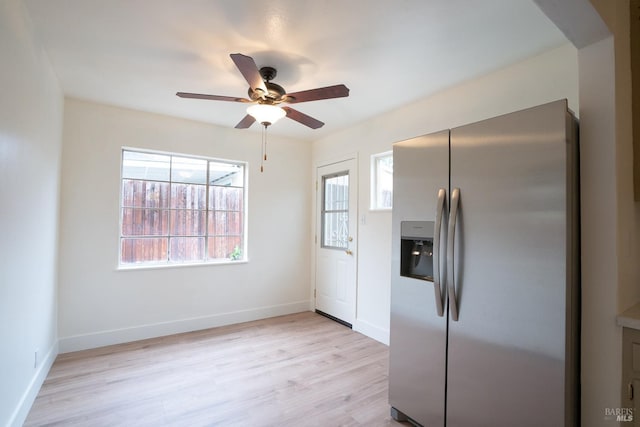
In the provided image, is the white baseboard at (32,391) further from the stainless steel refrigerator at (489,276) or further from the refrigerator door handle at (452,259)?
the refrigerator door handle at (452,259)

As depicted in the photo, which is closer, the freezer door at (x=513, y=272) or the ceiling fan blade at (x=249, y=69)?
the freezer door at (x=513, y=272)

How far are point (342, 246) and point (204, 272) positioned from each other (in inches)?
71.9

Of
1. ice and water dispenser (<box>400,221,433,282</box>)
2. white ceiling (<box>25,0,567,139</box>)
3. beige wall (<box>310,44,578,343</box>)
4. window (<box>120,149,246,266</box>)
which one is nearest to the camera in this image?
white ceiling (<box>25,0,567,139</box>)

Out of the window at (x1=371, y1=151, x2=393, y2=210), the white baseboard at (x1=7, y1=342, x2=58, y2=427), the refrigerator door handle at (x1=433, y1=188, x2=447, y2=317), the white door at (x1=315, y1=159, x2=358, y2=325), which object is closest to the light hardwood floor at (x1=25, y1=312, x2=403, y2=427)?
the white baseboard at (x1=7, y1=342, x2=58, y2=427)

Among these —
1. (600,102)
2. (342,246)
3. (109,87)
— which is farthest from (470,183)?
(109,87)

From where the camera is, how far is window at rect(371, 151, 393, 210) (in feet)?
11.8

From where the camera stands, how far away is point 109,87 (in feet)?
9.34

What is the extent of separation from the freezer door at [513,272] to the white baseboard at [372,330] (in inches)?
63.2

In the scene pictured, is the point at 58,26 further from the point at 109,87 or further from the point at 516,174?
the point at 516,174

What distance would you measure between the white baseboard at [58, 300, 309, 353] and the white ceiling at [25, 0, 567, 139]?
98.9 inches

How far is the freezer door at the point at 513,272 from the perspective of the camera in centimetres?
140

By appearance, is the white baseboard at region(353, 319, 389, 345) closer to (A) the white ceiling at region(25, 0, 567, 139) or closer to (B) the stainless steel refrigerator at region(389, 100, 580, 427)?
(B) the stainless steel refrigerator at region(389, 100, 580, 427)
